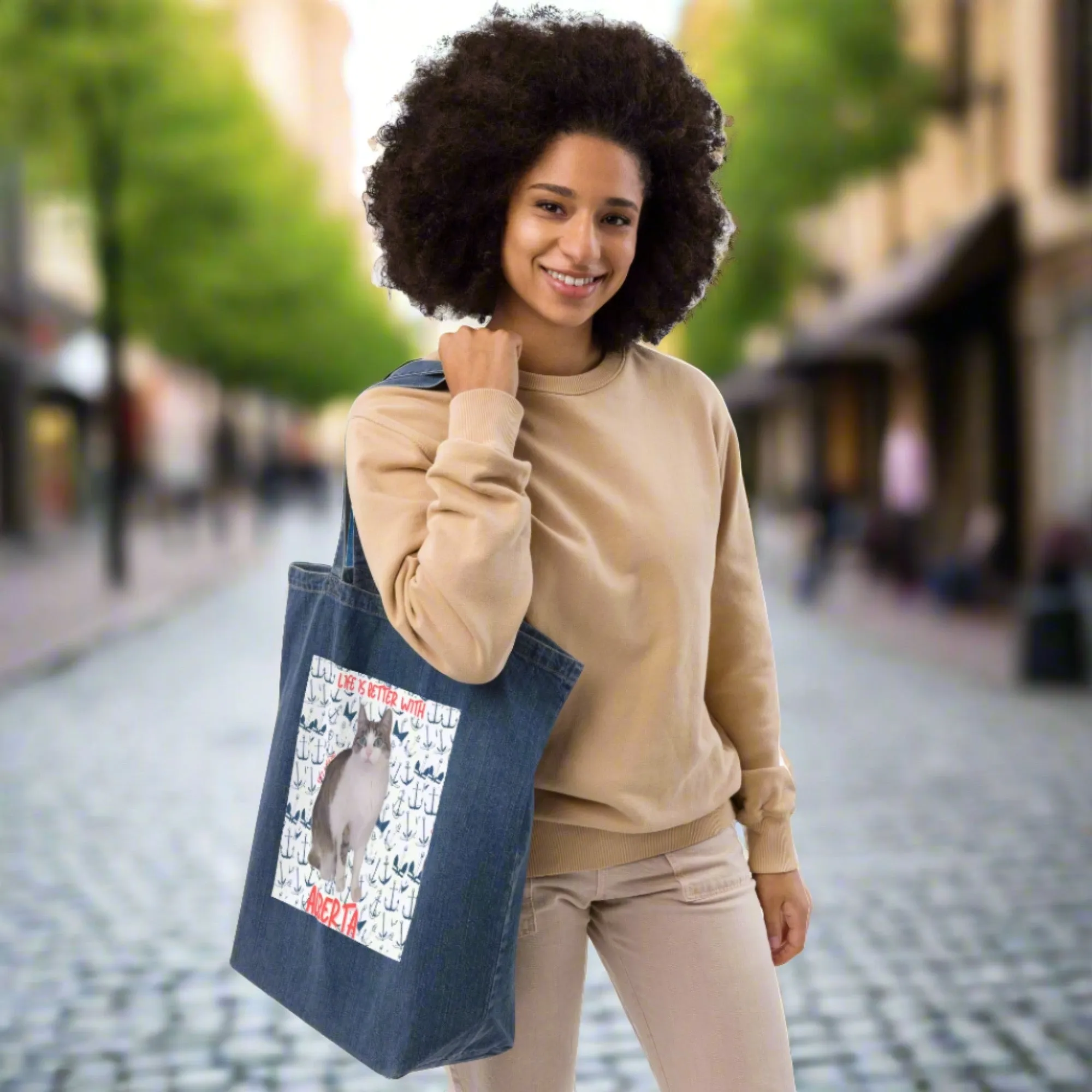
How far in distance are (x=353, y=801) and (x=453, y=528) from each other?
1.23ft

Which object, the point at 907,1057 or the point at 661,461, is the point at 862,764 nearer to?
the point at 907,1057

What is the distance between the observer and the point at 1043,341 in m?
17.0

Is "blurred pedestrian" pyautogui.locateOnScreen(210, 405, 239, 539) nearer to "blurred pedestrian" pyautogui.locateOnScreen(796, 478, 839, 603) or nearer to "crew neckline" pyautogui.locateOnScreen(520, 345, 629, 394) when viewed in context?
"blurred pedestrian" pyautogui.locateOnScreen(796, 478, 839, 603)

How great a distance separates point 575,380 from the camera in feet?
6.76

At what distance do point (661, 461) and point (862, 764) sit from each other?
20.0 feet

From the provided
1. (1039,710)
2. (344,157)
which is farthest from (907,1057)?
(344,157)

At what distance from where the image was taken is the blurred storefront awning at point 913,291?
57.3 feet

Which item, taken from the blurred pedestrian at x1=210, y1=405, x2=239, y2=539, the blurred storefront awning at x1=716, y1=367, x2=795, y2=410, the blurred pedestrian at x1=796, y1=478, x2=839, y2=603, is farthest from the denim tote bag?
the blurred storefront awning at x1=716, y1=367, x2=795, y2=410

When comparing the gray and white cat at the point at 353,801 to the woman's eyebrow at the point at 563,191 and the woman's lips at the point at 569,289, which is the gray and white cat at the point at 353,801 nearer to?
the woman's lips at the point at 569,289

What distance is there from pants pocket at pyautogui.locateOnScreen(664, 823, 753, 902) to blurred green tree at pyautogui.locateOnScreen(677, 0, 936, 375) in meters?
16.3

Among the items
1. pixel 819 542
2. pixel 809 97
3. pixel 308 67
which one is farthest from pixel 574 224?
pixel 308 67

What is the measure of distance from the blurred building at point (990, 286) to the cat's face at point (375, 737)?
11.6m

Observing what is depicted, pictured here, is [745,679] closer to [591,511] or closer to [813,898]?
[591,511]

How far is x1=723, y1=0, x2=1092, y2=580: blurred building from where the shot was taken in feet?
53.6
